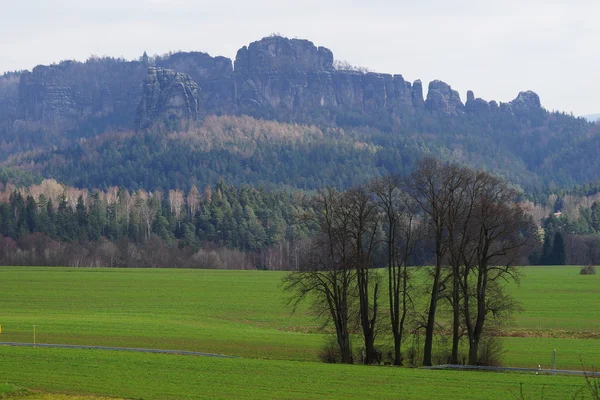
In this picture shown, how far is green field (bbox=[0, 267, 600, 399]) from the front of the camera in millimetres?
43031

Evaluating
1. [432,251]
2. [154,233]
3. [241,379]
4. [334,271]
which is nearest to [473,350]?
[432,251]

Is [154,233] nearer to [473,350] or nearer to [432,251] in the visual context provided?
[432,251]

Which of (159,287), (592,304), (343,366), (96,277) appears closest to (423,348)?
(343,366)

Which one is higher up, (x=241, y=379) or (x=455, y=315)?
(x=455, y=315)

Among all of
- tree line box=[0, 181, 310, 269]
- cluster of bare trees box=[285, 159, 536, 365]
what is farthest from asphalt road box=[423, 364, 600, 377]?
tree line box=[0, 181, 310, 269]

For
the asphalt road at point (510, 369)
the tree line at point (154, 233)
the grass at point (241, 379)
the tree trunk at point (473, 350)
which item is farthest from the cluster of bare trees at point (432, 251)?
the tree line at point (154, 233)

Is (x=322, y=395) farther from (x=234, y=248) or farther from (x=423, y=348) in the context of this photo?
(x=234, y=248)

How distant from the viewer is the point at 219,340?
210 ft

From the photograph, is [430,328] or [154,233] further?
[154,233]

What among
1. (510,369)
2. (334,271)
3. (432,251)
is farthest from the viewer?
(432,251)

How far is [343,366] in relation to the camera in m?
51.1

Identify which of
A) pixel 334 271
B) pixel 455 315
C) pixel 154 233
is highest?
pixel 154 233

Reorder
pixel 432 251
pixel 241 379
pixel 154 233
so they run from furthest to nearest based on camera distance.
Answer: pixel 154 233 < pixel 432 251 < pixel 241 379

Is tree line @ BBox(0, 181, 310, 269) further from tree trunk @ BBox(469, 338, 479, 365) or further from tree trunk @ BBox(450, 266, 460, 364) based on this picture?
tree trunk @ BBox(469, 338, 479, 365)
